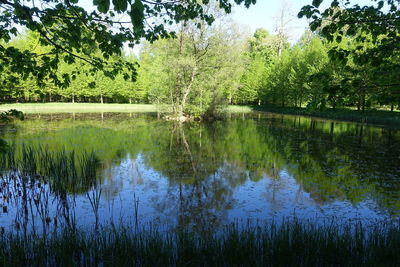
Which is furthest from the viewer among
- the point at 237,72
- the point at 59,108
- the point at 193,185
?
the point at 59,108

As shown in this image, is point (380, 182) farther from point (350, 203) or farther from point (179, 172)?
point (179, 172)

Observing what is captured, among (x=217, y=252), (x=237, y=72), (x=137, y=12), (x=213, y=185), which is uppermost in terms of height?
(x=237, y=72)

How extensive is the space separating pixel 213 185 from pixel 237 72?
83.5 feet

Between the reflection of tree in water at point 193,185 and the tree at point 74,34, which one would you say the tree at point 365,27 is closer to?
the tree at point 74,34

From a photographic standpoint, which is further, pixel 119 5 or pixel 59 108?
pixel 59 108

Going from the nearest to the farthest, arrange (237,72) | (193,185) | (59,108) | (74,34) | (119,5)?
(119,5) → (74,34) → (193,185) → (237,72) → (59,108)

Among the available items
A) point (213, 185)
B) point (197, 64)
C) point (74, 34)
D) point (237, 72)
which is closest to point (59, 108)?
point (197, 64)

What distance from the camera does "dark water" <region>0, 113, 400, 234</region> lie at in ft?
27.9

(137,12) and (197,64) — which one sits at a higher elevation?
(197,64)

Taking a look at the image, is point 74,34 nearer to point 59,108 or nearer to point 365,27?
point 365,27

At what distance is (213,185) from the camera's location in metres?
11.6

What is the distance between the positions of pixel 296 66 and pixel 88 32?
54723 millimetres

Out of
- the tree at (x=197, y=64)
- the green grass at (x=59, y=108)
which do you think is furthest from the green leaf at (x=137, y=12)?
the green grass at (x=59, y=108)

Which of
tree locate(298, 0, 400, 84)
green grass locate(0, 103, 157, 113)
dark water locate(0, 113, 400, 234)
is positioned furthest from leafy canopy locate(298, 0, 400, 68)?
green grass locate(0, 103, 157, 113)
